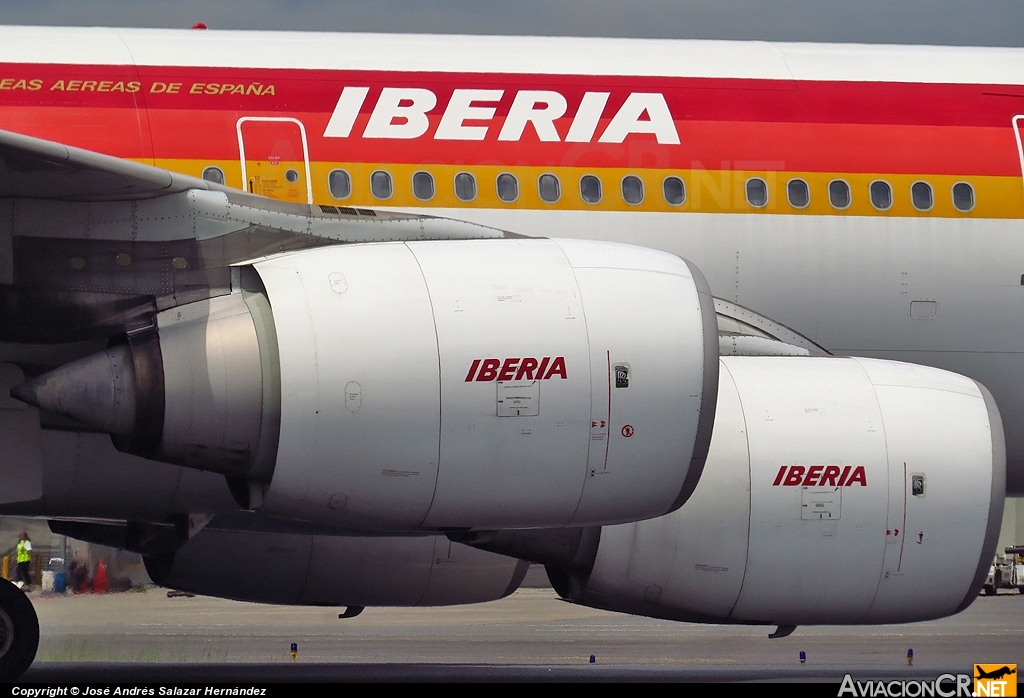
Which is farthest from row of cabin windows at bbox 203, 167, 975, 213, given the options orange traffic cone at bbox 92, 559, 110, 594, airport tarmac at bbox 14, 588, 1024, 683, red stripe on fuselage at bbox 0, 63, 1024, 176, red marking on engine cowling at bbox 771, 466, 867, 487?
orange traffic cone at bbox 92, 559, 110, 594

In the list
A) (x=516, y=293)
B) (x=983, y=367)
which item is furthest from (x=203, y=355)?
(x=983, y=367)

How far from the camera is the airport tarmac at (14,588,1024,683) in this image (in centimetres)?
1302

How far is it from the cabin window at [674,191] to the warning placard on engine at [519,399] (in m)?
3.03

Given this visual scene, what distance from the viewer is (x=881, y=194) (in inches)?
421

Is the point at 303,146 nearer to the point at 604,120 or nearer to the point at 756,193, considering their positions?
the point at 604,120

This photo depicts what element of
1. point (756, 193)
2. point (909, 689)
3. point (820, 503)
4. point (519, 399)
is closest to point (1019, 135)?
point (756, 193)

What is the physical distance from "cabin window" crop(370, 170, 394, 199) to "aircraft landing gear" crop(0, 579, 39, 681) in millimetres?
4147

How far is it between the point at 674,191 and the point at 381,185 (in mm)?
2080

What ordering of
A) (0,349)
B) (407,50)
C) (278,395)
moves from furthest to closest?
(407,50) → (0,349) → (278,395)

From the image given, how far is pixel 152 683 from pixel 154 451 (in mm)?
4131

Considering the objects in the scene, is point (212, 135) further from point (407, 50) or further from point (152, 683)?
point (152, 683)

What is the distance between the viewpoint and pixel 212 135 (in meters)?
9.89

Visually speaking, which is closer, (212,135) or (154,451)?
(154,451)

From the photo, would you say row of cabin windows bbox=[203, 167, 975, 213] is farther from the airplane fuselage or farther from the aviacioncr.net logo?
the aviacioncr.net logo
